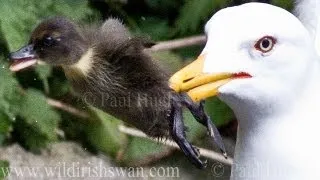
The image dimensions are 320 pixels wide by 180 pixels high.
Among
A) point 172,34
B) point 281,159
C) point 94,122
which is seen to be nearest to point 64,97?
point 94,122

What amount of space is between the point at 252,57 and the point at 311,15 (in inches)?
14.9

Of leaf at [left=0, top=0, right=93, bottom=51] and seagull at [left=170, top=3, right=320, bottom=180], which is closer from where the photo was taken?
seagull at [left=170, top=3, right=320, bottom=180]

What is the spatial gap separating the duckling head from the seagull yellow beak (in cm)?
26

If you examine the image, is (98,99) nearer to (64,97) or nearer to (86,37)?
(86,37)

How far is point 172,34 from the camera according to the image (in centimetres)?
191

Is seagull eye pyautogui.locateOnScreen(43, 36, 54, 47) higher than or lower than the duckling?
higher

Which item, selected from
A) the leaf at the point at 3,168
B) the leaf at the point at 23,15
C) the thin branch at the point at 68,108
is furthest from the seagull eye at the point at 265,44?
the thin branch at the point at 68,108

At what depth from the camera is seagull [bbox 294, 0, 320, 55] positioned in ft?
4.63

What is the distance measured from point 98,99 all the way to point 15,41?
0.31 m

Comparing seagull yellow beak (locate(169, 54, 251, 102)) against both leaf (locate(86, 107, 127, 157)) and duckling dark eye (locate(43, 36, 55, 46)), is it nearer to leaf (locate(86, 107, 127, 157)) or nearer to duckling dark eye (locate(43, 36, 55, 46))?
duckling dark eye (locate(43, 36, 55, 46))

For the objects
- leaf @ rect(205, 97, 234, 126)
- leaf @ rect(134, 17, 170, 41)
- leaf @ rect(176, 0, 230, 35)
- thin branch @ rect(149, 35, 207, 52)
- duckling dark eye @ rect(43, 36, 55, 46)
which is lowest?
leaf @ rect(205, 97, 234, 126)

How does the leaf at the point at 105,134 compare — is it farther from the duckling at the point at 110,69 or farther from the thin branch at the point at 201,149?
the duckling at the point at 110,69

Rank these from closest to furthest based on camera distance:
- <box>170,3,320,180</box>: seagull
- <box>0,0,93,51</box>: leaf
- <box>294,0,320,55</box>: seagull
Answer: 1. <box>170,3,320,180</box>: seagull
2. <box>294,0,320,55</box>: seagull
3. <box>0,0,93,51</box>: leaf

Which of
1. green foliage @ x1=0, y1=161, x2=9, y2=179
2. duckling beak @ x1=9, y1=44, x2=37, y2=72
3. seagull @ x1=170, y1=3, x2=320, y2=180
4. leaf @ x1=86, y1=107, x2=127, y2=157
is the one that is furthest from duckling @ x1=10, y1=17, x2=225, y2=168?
leaf @ x1=86, y1=107, x2=127, y2=157
